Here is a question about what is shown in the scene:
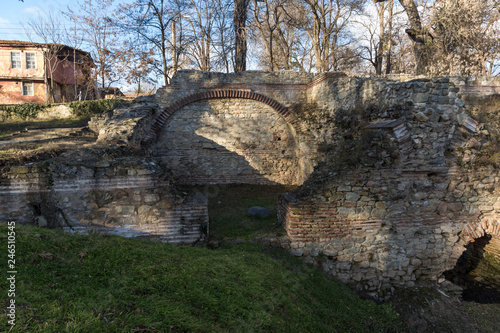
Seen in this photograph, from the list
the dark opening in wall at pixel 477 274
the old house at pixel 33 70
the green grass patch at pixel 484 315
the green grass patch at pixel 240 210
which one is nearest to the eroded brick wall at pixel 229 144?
the green grass patch at pixel 240 210

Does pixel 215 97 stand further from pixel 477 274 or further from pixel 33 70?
pixel 33 70

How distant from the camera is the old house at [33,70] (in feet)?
63.9

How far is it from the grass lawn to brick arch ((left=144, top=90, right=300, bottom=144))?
5.68m

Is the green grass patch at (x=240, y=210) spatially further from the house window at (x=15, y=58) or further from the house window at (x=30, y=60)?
the house window at (x=15, y=58)

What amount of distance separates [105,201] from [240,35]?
11.6 meters

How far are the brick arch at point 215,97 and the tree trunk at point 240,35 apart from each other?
4.56 meters

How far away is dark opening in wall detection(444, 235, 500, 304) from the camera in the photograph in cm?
511

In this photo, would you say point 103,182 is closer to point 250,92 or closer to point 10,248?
point 10,248

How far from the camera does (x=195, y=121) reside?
904cm

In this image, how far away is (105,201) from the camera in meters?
4.43

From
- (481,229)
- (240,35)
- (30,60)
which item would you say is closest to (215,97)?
(240,35)

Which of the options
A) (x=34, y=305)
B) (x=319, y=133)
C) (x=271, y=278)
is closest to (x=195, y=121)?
(x=319, y=133)

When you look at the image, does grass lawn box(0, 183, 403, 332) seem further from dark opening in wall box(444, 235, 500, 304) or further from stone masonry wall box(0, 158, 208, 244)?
dark opening in wall box(444, 235, 500, 304)

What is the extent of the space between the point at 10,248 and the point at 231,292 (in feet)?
7.37
